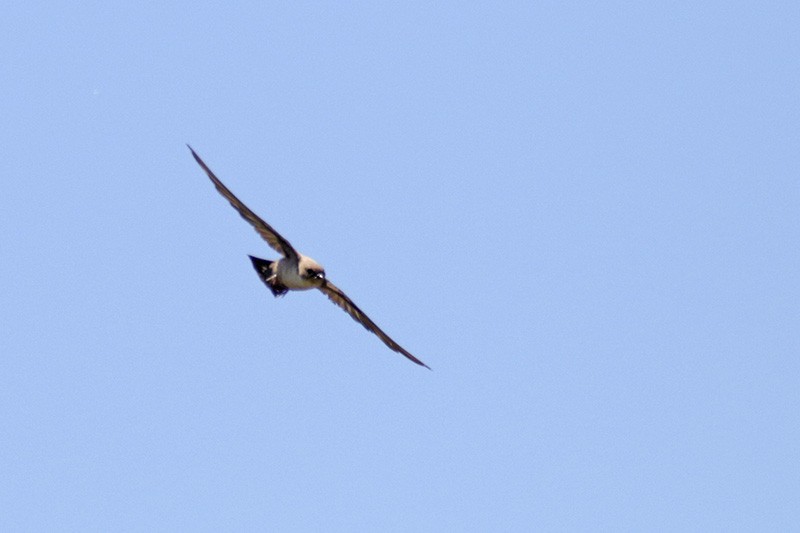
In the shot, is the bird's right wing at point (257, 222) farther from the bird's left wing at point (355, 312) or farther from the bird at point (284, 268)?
the bird's left wing at point (355, 312)

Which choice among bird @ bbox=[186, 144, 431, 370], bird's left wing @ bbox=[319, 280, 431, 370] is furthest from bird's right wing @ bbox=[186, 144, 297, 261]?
bird's left wing @ bbox=[319, 280, 431, 370]

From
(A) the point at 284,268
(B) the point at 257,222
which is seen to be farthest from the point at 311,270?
(B) the point at 257,222

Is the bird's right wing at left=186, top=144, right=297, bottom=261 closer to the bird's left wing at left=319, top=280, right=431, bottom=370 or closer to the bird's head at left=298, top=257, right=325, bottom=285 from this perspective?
the bird's head at left=298, top=257, right=325, bottom=285

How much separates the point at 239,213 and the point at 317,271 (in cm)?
226

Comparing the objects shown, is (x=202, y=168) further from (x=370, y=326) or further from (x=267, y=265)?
(x=370, y=326)

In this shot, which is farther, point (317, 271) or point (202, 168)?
point (317, 271)

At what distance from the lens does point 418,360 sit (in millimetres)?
36188

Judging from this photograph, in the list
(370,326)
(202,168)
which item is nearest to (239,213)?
(202,168)

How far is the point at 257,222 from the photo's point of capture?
112 ft

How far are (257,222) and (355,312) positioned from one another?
3859 mm

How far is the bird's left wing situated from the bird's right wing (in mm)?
1925

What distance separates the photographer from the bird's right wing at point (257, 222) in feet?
108

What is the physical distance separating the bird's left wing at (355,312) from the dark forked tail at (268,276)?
1.37 metres

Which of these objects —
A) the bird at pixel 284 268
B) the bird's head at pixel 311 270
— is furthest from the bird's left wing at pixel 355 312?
the bird's head at pixel 311 270
